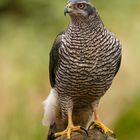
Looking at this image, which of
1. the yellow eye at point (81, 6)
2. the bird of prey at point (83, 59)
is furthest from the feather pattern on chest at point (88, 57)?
the yellow eye at point (81, 6)

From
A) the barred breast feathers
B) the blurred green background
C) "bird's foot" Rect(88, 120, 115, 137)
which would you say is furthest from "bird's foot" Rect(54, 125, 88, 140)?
the blurred green background

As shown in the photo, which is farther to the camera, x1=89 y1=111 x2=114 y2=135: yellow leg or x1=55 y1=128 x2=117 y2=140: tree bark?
x1=89 y1=111 x2=114 y2=135: yellow leg

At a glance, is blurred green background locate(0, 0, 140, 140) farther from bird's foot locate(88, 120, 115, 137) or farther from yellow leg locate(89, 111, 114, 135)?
bird's foot locate(88, 120, 115, 137)

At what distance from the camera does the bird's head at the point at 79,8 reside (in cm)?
561

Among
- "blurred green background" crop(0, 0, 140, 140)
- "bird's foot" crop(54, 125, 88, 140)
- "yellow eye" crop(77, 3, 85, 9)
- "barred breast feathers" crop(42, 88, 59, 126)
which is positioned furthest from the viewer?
"blurred green background" crop(0, 0, 140, 140)

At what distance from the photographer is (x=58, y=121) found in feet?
20.6

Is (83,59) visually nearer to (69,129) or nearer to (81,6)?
(81,6)

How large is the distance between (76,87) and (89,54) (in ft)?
0.92

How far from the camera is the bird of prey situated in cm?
568

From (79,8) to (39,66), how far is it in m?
3.32

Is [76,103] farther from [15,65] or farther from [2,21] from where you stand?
[2,21]

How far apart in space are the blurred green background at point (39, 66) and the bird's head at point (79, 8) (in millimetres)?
1160

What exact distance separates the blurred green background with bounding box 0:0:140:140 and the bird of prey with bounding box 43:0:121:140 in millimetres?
744

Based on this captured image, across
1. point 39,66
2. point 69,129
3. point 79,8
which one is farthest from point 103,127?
point 39,66
